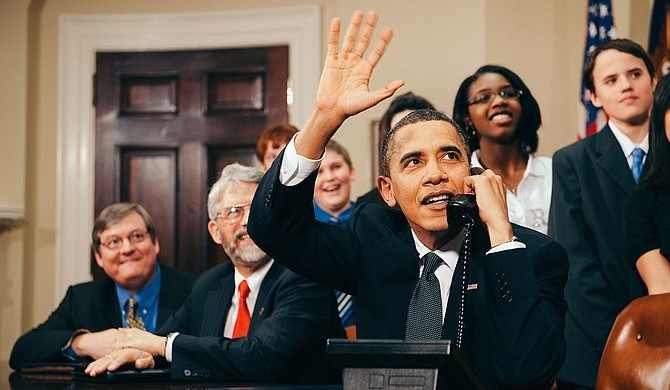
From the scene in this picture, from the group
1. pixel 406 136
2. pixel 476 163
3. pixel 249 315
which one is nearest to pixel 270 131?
pixel 476 163

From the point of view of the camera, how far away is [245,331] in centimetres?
293

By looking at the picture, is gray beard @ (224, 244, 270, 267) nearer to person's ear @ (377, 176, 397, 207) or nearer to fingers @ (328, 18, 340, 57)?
person's ear @ (377, 176, 397, 207)

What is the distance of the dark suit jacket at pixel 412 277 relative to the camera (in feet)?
6.46

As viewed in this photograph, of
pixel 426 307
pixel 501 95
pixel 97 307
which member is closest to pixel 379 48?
pixel 426 307

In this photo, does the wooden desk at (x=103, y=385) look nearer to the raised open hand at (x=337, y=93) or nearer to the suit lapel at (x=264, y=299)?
the suit lapel at (x=264, y=299)

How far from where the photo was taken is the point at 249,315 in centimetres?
297

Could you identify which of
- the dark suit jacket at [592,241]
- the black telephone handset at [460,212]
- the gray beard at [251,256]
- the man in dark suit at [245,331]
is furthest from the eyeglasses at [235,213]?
the black telephone handset at [460,212]

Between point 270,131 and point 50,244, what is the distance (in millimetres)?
2405

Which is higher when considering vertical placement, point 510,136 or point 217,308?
point 510,136

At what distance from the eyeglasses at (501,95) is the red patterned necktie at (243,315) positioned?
111 cm

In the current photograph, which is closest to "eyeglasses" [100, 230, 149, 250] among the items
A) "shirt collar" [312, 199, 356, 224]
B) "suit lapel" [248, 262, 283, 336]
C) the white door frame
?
"shirt collar" [312, 199, 356, 224]

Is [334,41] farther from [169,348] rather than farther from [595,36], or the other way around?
[595,36]

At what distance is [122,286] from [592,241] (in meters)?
1.83

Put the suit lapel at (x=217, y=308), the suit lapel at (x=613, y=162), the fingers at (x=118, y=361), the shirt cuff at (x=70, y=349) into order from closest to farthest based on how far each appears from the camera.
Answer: the fingers at (x=118, y=361)
the suit lapel at (x=217, y=308)
the suit lapel at (x=613, y=162)
the shirt cuff at (x=70, y=349)
